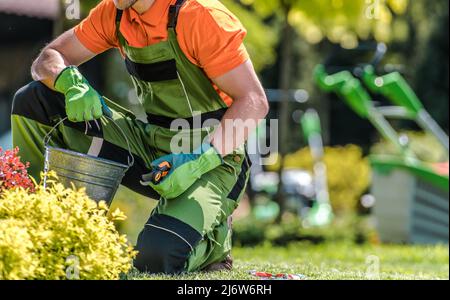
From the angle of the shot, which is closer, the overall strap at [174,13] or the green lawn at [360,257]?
the overall strap at [174,13]

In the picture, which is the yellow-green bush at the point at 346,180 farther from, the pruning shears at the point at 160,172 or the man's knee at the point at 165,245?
the pruning shears at the point at 160,172

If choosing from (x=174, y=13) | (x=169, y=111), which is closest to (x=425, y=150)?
(x=169, y=111)

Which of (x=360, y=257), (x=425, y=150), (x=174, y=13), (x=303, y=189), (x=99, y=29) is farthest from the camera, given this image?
(x=303, y=189)

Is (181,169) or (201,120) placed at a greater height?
(201,120)

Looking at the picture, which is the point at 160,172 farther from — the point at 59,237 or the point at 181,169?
the point at 59,237

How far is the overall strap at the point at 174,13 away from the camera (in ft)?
12.8

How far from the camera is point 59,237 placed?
9.49 feet

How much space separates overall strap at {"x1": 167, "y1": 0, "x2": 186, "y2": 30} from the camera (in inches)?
153

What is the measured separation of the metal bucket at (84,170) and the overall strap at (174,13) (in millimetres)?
703

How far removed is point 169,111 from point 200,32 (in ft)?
1.66

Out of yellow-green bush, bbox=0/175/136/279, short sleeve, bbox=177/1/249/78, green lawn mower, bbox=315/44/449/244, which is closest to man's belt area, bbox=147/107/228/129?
short sleeve, bbox=177/1/249/78

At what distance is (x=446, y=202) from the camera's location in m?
9.51

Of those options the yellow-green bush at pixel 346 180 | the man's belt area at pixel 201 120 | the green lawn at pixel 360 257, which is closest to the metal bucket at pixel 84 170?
the man's belt area at pixel 201 120
